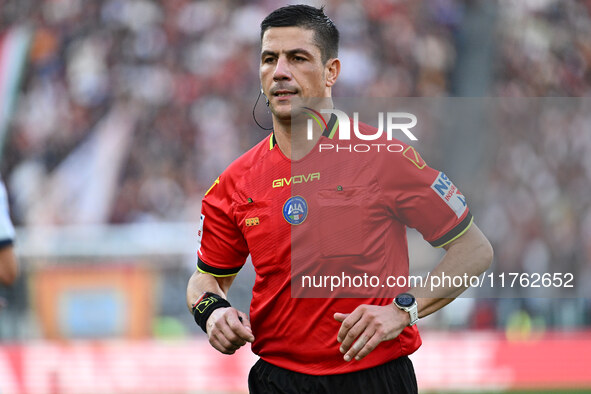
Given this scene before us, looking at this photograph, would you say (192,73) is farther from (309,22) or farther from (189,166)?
(309,22)

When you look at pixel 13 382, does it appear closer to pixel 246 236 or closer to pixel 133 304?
pixel 133 304

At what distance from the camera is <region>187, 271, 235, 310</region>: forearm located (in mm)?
3512

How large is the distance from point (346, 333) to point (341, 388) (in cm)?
35

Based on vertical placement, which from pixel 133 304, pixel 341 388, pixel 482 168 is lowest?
pixel 341 388

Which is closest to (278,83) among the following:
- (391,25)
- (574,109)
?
(574,109)

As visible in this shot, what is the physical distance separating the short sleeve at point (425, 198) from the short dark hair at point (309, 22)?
54 centimetres

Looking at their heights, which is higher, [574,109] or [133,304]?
[574,109]

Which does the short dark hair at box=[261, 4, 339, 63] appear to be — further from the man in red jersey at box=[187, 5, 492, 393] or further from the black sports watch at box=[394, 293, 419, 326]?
the black sports watch at box=[394, 293, 419, 326]

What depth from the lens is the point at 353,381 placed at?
3201mm

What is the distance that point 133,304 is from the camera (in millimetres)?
8867

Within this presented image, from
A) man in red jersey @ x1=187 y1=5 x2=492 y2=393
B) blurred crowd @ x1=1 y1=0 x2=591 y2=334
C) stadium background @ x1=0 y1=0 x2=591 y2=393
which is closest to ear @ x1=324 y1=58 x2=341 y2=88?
man in red jersey @ x1=187 y1=5 x2=492 y2=393

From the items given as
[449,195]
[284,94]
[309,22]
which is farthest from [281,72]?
[449,195]

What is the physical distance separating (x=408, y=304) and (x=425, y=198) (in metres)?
0.38

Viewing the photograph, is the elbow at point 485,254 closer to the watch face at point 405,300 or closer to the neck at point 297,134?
the watch face at point 405,300
